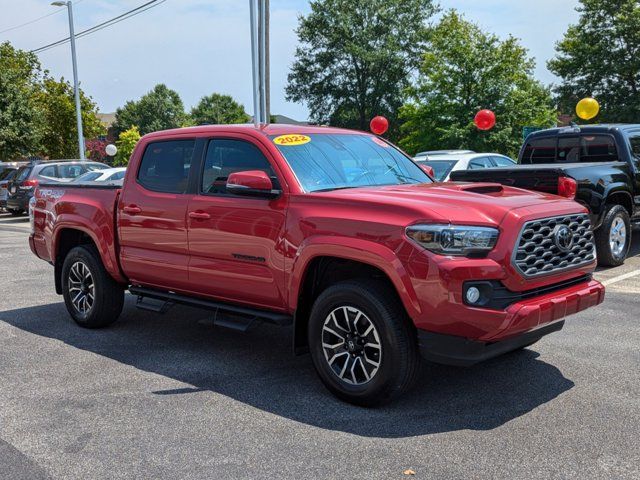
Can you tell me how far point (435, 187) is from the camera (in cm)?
496

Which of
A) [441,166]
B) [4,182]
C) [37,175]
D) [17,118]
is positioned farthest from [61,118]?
[441,166]

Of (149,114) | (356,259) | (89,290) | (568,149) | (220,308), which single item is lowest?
(89,290)

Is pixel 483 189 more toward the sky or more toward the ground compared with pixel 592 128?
more toward the ground

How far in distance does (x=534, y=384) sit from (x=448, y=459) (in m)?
1.42

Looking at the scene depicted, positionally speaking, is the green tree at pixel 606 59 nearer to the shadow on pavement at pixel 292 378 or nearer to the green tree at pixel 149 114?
the shadow on pavement at pixel 292 378

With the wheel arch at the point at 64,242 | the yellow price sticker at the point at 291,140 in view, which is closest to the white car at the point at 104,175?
the wheel arch at the point at 64,242

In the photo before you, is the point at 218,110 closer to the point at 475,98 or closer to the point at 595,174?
the point at 475,98

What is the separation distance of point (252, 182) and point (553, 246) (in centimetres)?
205

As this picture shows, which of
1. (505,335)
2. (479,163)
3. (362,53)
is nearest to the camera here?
(505,335)

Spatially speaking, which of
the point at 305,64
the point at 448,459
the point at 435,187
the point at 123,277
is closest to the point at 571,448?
the point at 448,459

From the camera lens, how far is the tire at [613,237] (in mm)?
9023

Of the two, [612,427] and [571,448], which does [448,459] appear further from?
[612,427]

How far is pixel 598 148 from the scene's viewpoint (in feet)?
33.2

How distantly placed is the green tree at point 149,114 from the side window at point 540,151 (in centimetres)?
8648
